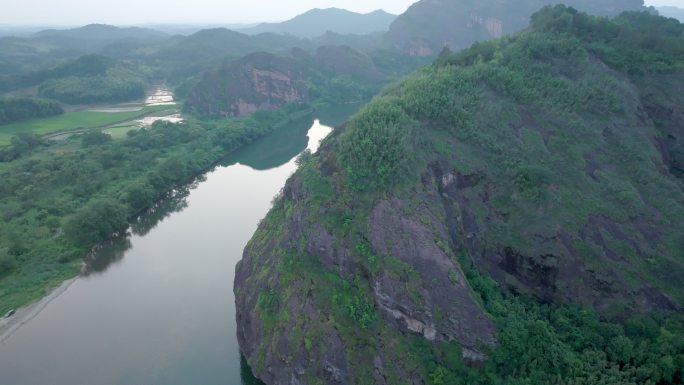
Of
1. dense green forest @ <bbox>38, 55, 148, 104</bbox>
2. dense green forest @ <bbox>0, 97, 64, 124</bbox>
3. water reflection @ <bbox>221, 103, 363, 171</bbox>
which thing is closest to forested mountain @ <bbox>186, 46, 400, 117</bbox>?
water reflection @ <bbox>221, 103, 363, 171</bbox>

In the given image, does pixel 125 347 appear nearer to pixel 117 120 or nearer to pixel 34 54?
pixel 117 120

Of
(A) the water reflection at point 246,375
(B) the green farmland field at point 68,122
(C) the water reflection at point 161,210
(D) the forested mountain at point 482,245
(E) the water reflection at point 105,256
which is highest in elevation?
(D) the forested mountain at point 482,245

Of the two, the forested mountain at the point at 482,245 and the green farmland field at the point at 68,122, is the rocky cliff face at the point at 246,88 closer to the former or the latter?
the green farmland field at the point at 68,122

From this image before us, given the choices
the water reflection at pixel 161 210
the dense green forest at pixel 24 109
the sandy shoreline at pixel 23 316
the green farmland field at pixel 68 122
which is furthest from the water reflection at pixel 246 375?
the dense green forest at pixel 24 109

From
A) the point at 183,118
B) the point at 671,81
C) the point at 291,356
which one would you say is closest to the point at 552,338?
the point at 291,356

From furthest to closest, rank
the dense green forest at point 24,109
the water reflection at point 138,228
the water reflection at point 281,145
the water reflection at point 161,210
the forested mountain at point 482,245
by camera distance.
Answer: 1. the dense green forest at point 24,109
2. the water reflection at point 281,145
3. the water reflection at point 161,210
4. the water reflection at point 138,228
5. the forested mountain at point 482,245

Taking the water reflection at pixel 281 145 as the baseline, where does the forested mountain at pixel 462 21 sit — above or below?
above

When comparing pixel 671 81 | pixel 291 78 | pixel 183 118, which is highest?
pixel 671 81
